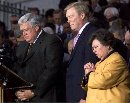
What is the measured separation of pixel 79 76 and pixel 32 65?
75cm

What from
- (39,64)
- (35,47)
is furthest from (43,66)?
(35,47)

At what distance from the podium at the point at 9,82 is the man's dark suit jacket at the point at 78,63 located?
53 centimetres

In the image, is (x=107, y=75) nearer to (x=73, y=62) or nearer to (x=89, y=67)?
(x=89, y=67)

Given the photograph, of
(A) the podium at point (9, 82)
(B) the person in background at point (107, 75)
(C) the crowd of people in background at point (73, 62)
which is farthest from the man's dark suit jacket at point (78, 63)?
(A) the podium at point (9, 82)

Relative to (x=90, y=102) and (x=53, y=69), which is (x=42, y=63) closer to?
(x=53, y=69)

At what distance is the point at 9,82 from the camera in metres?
7.44

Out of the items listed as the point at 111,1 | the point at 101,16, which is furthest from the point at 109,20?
the point at 111,1

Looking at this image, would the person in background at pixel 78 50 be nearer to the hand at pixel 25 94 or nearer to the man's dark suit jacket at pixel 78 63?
the man's dark suit jacket at pixel 78 63

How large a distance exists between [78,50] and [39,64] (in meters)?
0.62

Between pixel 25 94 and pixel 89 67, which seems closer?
pixel 89 67

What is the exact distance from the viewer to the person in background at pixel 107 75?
6.79 m

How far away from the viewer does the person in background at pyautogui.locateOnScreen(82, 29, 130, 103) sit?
22.3 ft

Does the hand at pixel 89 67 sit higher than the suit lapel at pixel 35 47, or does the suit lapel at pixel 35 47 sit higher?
the suit lapel at pixel 35 47

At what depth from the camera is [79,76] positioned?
24.6 ft
